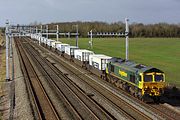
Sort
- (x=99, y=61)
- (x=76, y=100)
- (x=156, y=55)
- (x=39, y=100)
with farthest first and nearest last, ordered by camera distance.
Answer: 1. (x=156, y=55)
2. (x=99, y=61)
3. (x=39, y=100)
4. (x=76, y=100)

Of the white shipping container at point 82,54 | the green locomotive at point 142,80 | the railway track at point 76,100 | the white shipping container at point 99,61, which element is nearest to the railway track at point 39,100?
the railway track at point 76,100

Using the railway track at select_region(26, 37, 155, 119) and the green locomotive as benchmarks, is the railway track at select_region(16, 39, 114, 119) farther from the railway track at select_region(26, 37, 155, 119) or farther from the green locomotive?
the green locomotive

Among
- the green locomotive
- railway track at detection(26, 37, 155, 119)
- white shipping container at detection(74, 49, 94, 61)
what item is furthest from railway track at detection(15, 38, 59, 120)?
white shipping container at detection(74, 49, 94, 61)

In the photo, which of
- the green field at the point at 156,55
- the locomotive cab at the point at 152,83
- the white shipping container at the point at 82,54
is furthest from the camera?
the green field at the point at 156,55

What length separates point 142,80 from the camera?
30188 mm

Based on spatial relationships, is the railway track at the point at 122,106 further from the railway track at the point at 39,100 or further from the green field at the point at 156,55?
the green field at the point at 156,55

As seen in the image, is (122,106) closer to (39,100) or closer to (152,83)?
(152,83)

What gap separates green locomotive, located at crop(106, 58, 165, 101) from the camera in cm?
3014

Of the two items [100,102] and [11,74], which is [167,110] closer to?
[100,102]

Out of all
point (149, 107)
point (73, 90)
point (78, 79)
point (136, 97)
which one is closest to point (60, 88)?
point (73, 90)

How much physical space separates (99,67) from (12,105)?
17.2 m

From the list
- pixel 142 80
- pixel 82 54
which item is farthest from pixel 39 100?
pixel 82 54

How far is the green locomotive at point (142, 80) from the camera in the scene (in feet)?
98.9

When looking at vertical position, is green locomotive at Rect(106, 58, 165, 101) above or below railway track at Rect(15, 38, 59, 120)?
above
